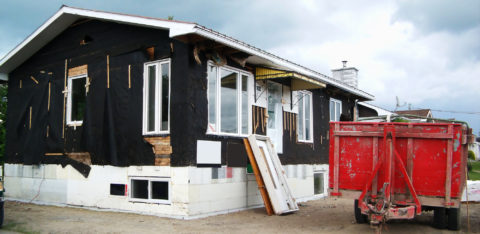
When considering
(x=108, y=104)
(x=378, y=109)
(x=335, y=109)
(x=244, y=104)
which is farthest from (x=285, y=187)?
(x=378, y=109)

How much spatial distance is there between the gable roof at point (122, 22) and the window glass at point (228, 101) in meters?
0.81

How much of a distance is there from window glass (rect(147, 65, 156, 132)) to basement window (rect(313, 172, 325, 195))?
6863 mm

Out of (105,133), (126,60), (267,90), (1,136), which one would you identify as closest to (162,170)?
(105,133)

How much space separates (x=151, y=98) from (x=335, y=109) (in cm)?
895

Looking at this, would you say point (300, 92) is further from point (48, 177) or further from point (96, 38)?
point (48, 177)

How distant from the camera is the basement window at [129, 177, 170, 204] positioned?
34.6ft

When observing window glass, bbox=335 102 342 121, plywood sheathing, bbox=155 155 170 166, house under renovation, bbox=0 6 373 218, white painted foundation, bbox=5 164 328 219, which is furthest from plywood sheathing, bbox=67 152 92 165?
window glass, bbox=335 102 342 121

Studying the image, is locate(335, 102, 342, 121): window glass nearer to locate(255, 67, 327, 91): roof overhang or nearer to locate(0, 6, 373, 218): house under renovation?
locate(0, 6, 373, 218): house under renovation

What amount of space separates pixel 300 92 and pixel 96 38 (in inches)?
261

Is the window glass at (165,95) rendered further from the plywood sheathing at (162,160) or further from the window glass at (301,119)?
the window glass at (301,119)

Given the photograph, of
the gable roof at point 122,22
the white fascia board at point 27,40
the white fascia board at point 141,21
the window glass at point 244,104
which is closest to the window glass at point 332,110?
the gable roof at point 122,22

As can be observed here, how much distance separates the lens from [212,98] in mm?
11172

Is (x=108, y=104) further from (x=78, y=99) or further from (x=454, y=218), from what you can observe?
(x=454, y=218)

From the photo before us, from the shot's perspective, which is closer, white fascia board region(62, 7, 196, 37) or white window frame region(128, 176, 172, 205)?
white fascia board region(62, 7, 196, 37)
